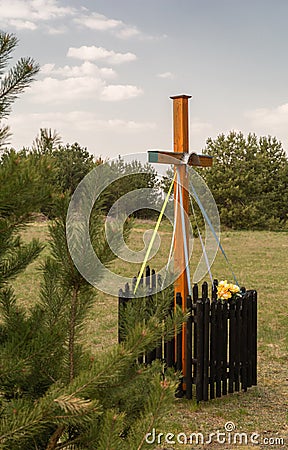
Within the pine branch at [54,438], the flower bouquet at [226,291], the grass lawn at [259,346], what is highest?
the flower bouquet at [226,291]

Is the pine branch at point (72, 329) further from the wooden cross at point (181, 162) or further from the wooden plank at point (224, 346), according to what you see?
the wooden plank at point (224, 346)

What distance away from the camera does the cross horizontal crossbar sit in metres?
4.69

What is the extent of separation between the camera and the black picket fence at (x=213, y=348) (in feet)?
16.4

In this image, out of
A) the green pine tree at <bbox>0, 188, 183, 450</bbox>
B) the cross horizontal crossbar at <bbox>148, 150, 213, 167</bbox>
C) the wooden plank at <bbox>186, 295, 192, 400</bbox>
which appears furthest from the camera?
the wooden plank at <bbox>186, 295, 192, 400</bbox>

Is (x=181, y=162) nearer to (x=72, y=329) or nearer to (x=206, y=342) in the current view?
(x=206, y=342)

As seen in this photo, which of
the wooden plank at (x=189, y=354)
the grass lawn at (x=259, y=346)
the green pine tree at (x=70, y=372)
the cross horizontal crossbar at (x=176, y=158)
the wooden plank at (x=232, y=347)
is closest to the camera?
the green pine tree at (x=70, y=372)

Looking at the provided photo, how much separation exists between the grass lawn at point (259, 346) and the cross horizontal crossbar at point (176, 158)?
517 millimetres

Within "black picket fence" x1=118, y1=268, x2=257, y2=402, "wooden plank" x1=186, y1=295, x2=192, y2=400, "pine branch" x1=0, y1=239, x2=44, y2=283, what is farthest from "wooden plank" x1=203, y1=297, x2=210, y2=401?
"pine branch" x1=0, y1=239, x2=44, y2=283

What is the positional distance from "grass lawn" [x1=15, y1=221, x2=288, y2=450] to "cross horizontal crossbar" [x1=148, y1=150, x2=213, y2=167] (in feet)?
1.70

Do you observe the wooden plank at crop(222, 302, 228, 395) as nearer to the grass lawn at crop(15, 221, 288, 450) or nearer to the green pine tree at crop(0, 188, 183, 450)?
the grass lawn at crop(15, 221, 288, 450)

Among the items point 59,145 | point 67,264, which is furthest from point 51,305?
point 59,145

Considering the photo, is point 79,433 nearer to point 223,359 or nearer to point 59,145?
point 59,145

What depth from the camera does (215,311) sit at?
5121 millimetres

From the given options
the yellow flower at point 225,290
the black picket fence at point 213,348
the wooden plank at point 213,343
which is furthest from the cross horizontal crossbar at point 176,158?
the wooden plank at point 213,343
